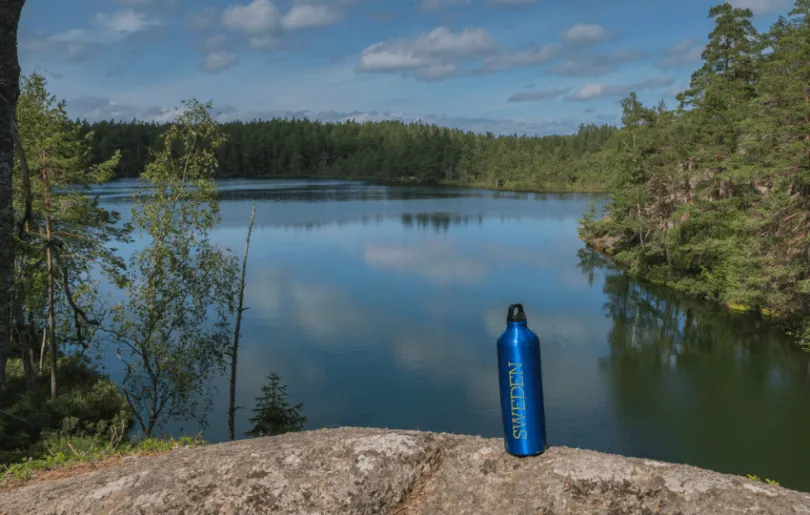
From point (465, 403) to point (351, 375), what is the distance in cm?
546

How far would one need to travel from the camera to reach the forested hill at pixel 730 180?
94.2 feet

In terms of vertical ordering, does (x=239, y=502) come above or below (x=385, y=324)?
above

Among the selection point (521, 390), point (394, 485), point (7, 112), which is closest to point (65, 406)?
point (7, 112)

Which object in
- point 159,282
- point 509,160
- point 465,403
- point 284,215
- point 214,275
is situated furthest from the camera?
point 509,160

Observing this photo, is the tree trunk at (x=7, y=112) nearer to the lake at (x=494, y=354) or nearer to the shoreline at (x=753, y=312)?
the lake at (x=494, y=354)

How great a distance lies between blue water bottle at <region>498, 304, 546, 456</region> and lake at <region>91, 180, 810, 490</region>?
1662cm

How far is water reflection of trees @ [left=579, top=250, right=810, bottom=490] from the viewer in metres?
20.0

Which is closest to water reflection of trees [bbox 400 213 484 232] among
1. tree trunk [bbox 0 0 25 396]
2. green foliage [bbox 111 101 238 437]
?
green foliage [bbox 111 101 238 437]

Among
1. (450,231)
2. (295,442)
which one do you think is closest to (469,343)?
(295,442)

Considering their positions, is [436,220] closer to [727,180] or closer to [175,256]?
[727,180]

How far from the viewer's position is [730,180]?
120ft

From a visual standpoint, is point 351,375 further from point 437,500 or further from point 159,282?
point 437,500

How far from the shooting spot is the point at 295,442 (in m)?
4.45

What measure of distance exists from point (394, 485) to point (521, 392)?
41.6 inches
